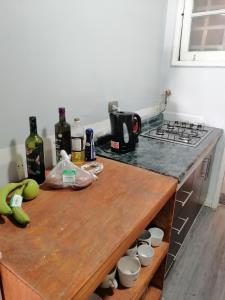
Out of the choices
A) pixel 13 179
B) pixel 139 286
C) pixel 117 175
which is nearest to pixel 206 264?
pixel 139 286

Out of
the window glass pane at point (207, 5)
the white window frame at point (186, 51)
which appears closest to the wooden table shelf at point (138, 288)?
the white window frame at point (186, 51)

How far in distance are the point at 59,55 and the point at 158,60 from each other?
1.21m

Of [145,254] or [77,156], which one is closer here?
[145,254]

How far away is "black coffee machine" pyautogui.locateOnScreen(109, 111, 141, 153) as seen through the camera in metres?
1.24

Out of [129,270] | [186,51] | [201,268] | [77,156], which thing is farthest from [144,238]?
[186,51]

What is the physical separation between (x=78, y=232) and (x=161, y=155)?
748 mm

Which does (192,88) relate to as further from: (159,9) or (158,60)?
(159,9)

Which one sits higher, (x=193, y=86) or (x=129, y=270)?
(x=193, y=86)

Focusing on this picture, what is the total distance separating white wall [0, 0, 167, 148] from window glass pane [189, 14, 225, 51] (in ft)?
1.31

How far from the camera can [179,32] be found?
1.96 metres

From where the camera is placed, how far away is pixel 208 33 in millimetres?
1879

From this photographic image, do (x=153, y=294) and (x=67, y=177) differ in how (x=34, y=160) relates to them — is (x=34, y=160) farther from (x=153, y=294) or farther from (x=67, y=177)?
(x=153, y=294)

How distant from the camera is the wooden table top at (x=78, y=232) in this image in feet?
1.75

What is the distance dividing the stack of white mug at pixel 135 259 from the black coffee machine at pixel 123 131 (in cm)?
46
